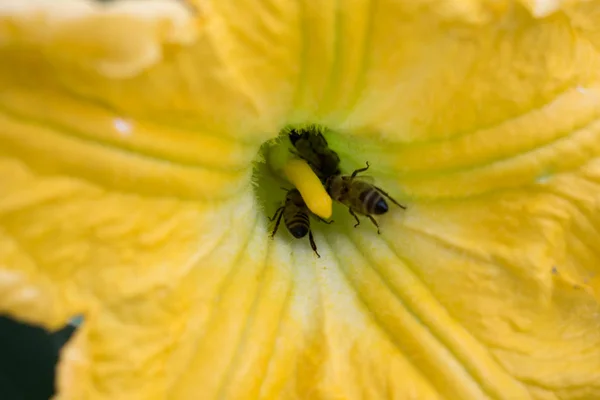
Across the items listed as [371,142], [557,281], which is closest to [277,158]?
[371,142]

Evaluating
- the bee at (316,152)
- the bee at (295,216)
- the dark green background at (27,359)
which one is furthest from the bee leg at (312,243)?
the dark green background at (27,359)

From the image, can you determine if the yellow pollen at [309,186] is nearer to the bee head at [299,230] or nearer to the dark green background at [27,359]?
the bee head at [299,230]

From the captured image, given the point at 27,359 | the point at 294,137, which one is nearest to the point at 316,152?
the point at 294,137

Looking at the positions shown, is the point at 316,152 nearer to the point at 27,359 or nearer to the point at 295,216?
the point at 295,216

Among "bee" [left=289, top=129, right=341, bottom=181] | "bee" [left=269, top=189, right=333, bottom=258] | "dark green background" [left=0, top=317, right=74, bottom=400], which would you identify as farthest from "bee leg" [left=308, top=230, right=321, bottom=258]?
"dark green background" [left=0, top=317, right=74, bottom=400]

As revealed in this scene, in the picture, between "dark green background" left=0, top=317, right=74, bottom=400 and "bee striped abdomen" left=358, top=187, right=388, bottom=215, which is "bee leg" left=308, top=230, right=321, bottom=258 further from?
"dark green background" left=0, top=317, right=74, bottom=400
